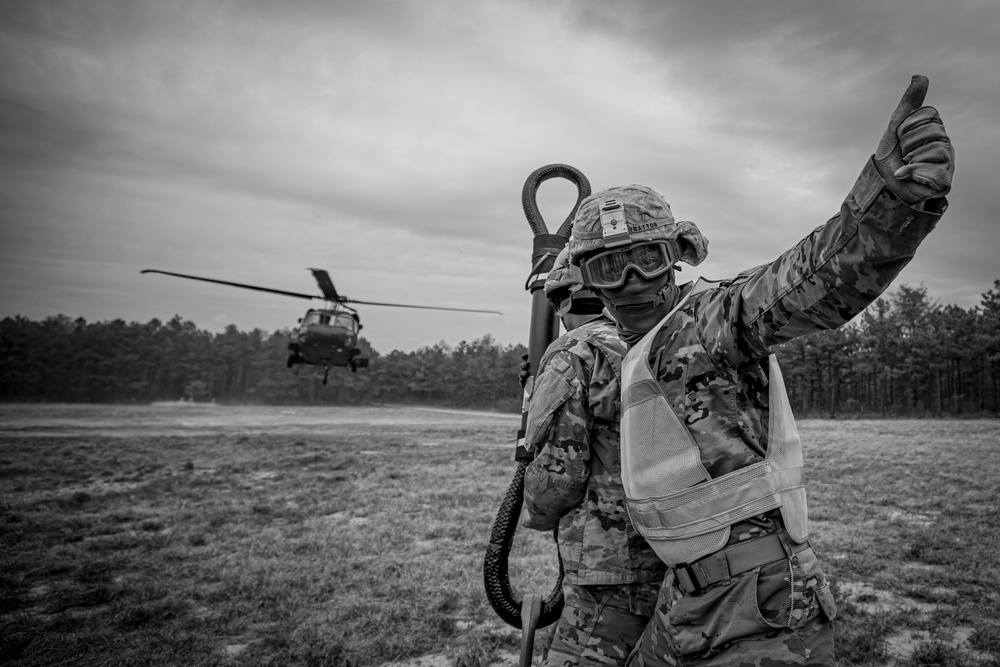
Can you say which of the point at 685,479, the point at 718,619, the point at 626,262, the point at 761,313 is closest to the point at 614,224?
the point at 626,262

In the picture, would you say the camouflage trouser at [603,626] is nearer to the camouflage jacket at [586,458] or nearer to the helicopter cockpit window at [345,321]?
the camouflage jacket at [586,458]

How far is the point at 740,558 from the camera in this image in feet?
4.96

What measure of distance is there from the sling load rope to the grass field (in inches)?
72.2

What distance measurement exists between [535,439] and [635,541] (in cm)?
58

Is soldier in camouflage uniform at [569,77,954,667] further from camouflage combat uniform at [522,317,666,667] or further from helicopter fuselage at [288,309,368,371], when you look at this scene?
helicopter fuselage at [288,309,368,371]

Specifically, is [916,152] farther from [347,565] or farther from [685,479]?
[347,565]

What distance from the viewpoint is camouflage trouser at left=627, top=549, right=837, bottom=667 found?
142 centimetres

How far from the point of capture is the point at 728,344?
4.92 ft

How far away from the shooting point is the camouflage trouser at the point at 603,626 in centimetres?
207

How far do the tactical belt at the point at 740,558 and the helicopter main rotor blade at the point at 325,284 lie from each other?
18.8 meters

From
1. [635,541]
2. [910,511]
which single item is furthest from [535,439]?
→ [910,511]

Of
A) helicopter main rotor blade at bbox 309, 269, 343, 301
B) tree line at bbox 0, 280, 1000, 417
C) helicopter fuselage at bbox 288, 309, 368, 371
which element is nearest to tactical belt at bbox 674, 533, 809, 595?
helicopter main rotor blade at bbox 309, 269, 343, 301

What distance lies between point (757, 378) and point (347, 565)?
20.5ft

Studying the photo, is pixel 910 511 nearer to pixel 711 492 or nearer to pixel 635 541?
pixel 635 541
